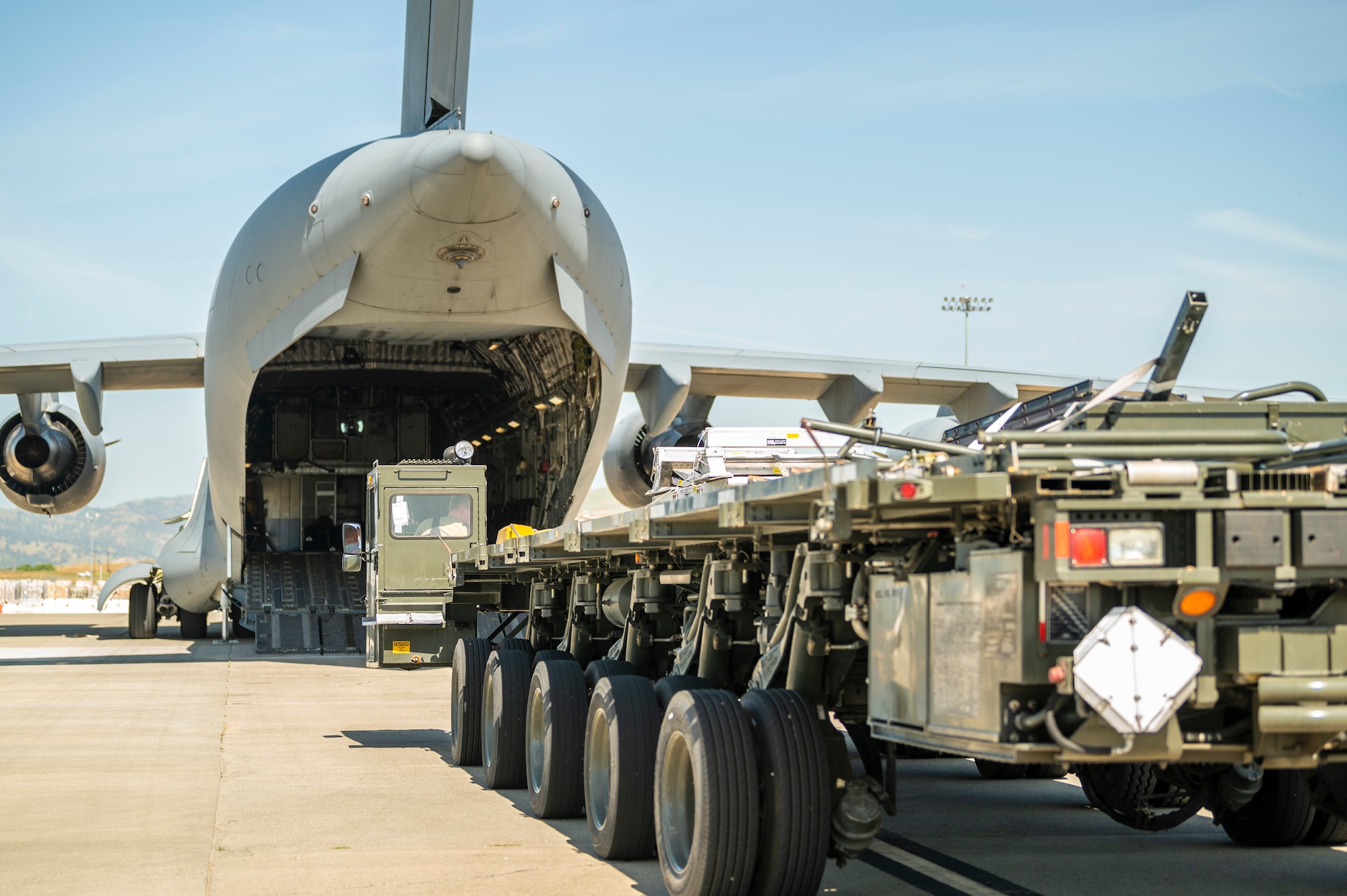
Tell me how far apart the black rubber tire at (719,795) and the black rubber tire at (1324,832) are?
3.40m

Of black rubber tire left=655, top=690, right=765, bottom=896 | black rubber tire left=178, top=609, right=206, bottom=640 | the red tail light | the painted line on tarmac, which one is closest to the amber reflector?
the red tail light

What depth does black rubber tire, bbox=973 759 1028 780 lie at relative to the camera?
964 cm

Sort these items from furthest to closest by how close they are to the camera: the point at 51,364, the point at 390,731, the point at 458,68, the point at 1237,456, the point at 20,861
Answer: the point at 51,364 < the point at 458,68 < the point at 390,731 < the point at 20,861 < the point at 1237,456

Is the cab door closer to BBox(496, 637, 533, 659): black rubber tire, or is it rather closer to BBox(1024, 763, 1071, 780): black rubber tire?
BBox(496, 637, 533, 659): black rubber tire

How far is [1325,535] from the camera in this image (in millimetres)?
4051

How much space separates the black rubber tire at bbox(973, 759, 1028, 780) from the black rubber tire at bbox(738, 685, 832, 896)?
4.45m

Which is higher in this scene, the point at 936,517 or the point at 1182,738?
the point at 936,517

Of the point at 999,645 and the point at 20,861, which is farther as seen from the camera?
the point at 20,861

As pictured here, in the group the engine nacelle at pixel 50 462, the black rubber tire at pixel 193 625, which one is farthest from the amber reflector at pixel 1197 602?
the black rubber tire at pixel 193 625

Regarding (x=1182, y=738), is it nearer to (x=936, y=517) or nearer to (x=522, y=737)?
(x=936, y=517)

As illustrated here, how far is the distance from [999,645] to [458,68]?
670 inches

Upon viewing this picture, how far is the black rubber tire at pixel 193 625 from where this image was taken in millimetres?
29031

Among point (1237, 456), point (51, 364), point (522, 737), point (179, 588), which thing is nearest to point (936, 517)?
point (1237, 456)

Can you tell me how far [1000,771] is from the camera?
385 inches
